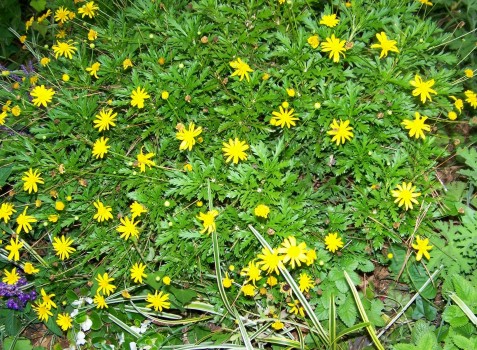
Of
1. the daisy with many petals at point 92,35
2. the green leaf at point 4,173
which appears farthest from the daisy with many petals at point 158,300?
the daisy with many petals at point 92,35

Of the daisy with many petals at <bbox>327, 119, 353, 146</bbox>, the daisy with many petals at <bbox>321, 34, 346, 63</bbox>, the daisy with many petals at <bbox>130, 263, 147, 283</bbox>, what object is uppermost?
the daisy with many petals at <bbox>321, 34, 346, 63</bbox>

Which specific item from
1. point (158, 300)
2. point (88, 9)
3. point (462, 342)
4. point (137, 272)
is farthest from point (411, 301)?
point (88, 9)

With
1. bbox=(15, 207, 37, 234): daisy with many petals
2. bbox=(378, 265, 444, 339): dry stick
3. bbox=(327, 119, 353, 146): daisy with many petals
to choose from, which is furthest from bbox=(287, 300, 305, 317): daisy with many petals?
bbox=(15, 207, 37, 234): daisy with many petals

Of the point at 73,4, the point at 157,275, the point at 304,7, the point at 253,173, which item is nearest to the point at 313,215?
the point at 253,173

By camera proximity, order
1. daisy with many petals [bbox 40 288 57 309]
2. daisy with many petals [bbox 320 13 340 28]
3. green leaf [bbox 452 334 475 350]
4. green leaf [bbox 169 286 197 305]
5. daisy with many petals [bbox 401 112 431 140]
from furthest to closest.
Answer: daisy with many petals [bbox 40 288 57 309], green leaf [bbox 169 286 197 305], daisy with many petals [bbox 320 13 340 28], daisy with many petals [bbox 401 112 431 140], green leaf [bbox 452 334 475 350]

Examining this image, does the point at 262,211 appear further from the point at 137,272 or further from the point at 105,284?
the point at 105,284

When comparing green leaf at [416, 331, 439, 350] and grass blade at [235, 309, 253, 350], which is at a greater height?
green leaf at [416, 331, 439, 350]

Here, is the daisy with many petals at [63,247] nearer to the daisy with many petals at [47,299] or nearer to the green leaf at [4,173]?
the daisy with many petals at [47,299]

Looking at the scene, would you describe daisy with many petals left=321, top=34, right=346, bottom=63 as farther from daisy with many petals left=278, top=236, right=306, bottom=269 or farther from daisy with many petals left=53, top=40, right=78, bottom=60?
daisy with many petals left=53, top=40, right=78, bottom=60
